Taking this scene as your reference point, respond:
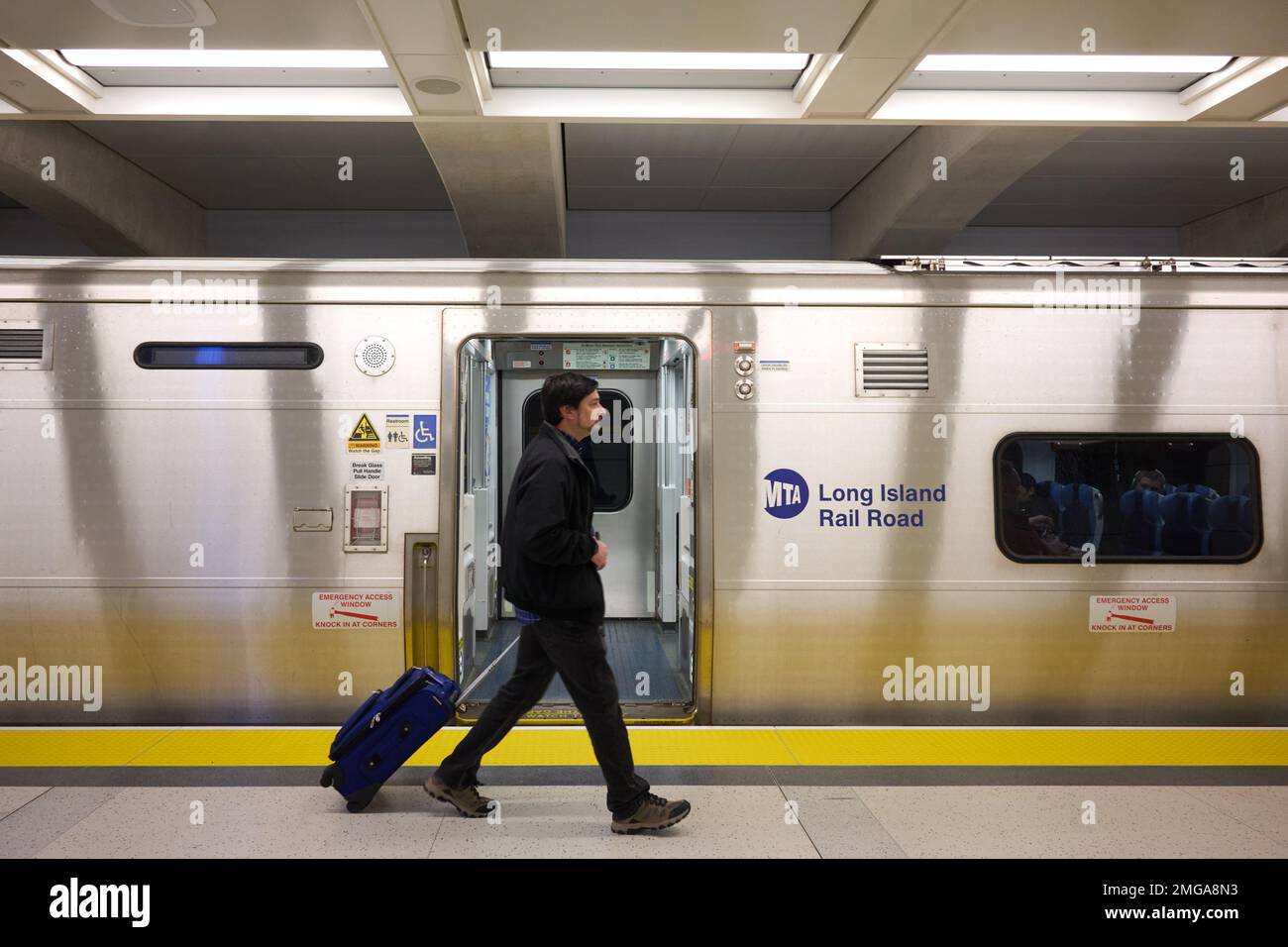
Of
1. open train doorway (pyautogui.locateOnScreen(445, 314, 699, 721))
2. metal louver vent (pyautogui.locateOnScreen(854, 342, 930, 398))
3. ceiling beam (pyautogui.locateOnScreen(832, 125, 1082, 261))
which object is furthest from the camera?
open train doorway (pyautogui.locateOnScreen(445, 314, 699, 721))

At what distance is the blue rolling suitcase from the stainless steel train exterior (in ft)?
3.13

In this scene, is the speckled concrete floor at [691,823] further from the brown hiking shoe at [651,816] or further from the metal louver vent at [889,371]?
the metal louver vent at [889,371]

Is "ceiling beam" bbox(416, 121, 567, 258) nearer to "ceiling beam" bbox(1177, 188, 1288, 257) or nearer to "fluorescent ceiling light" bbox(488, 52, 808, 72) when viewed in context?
"fluorescent ceiling light" bbox(488, 52, 808, 72)

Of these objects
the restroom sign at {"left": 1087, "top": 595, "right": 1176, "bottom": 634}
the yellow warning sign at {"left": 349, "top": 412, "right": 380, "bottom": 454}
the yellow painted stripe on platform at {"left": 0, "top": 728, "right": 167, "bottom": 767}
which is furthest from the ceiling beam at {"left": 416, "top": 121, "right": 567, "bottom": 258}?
the restroom sign at {"left": 1087, "top": 595, "right": 1176, "bottom": 634}

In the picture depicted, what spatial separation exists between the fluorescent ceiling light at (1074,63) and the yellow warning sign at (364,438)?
10.1ft

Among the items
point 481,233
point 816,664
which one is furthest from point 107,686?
point 481,233

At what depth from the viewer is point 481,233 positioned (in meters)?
7.58

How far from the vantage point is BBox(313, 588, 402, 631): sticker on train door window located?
4.38 m

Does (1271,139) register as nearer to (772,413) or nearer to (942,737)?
(772,413)

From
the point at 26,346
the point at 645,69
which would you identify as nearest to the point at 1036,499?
the point at 645,69

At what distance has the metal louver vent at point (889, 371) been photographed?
4.49m

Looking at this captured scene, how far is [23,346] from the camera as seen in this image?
440cm

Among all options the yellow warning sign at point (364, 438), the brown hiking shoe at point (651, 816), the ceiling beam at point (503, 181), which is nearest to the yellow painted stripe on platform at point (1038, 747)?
the brown hiking shoe at point (651, 816)

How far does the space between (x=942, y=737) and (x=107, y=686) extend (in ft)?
13.8
